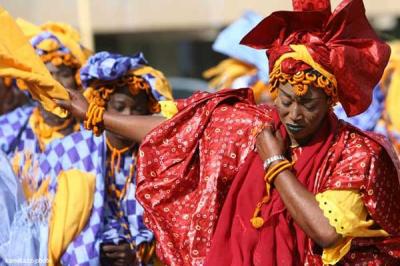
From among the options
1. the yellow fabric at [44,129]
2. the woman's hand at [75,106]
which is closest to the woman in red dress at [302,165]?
the woman's hand at [75,106]

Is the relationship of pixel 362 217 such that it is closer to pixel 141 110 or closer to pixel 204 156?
pixel 204 156

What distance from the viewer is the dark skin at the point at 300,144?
203 inches

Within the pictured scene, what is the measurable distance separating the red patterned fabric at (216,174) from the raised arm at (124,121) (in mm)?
107

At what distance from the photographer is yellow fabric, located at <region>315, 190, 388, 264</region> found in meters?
5.16

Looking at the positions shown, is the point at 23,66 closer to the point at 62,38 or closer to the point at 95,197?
the point at 95,197

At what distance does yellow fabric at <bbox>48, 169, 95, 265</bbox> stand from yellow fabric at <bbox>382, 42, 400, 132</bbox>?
141 inches

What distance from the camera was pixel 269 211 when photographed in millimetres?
5352

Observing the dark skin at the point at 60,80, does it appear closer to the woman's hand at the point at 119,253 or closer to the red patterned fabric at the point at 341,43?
the woman's hand at the point at 119,253

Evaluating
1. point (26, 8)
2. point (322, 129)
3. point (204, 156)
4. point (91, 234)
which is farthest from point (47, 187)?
point (26, 8)

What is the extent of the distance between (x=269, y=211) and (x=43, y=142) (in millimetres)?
2821

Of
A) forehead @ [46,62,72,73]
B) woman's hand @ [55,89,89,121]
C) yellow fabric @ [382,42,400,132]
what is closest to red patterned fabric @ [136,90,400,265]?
woman's hand @ [55,89,89,121]

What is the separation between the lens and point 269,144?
5324 millimetres

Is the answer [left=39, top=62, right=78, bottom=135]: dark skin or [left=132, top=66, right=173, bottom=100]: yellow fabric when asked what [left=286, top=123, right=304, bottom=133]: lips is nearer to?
[left=132, top=66, right=173, bottom=100]: yellow fabric

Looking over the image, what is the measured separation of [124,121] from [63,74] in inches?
85.7
